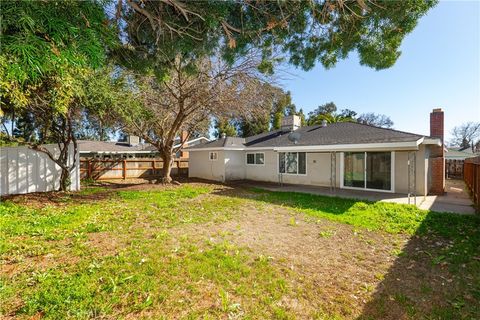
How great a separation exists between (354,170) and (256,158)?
261 inches

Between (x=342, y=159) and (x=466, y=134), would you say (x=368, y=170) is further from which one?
(x=466, y=134)

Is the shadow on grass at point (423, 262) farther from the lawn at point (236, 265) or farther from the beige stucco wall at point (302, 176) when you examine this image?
the beige stucco wall at point (302, 176)

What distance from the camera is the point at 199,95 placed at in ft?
39.0

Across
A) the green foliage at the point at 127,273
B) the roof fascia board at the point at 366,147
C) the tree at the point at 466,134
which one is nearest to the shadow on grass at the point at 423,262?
the green foliage at the point at 127,273

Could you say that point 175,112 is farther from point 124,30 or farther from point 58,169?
point 124,30

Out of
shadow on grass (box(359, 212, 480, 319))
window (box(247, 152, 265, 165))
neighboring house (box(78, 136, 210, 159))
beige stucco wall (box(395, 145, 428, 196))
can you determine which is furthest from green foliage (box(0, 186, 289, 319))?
neighboring house (box(78, 136, 210, 159))

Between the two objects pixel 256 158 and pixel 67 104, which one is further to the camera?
pixel 256 158

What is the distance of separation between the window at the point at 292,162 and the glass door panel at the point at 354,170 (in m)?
2.37

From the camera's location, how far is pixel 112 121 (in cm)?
1200

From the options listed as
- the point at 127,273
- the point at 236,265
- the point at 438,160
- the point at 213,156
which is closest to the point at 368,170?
the point at 438,160

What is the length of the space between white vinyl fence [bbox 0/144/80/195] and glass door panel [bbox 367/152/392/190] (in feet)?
46.5

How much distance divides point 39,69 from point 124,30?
9.54ft

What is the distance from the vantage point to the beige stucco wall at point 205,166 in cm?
1658

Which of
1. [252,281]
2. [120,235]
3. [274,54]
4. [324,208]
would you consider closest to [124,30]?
[274,54]
